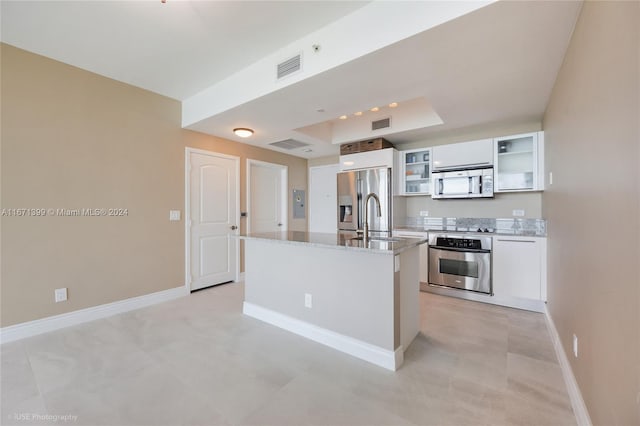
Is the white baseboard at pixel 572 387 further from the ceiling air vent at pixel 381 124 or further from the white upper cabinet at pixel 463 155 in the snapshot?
the ceiling air vent at pixel 381 124

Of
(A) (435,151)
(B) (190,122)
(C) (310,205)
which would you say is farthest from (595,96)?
(C) (310,205)

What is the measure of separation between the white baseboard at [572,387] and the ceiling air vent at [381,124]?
306cm

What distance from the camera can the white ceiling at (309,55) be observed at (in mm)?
1778

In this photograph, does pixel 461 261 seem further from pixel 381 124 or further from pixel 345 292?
pixel 381 124

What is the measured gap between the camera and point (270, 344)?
91.7 inches

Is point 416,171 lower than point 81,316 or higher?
higher

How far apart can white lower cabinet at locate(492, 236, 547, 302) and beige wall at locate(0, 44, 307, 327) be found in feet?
13.7

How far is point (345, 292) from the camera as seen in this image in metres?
2.23

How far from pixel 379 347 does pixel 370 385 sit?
31 centimetres

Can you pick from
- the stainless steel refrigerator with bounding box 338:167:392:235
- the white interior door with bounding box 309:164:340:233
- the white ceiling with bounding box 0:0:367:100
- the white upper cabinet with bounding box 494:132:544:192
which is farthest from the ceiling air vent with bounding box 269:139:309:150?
the white upper cabinet with bounding box 494:132:544:192

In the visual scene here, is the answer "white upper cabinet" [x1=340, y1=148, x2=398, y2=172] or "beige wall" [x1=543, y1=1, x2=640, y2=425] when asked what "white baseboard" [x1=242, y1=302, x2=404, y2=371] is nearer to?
"beige wall" [x1=543, y1=1, x2=640, y2=425]

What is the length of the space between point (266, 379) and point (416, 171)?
3536 mm

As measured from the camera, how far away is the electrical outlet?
269 cm

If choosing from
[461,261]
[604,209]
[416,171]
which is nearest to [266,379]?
[604,209]
